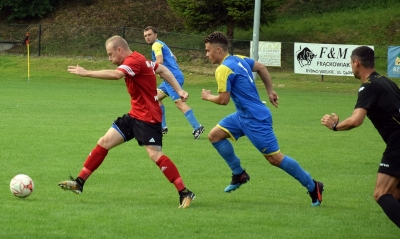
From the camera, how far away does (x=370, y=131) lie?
675 inches

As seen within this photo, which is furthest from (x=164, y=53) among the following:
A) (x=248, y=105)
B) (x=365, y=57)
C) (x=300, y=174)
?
(x=365, y=57)

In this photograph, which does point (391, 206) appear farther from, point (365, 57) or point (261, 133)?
point (261, 133)

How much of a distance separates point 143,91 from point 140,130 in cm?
44

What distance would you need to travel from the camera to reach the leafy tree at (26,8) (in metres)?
43.9

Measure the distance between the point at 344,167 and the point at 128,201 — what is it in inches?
176

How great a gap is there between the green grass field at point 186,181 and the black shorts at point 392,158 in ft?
2.43

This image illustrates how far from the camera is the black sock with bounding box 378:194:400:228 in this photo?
6.42 m

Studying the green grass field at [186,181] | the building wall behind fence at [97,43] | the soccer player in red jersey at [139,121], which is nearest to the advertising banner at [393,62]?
the building wall behind fence at [97,43]

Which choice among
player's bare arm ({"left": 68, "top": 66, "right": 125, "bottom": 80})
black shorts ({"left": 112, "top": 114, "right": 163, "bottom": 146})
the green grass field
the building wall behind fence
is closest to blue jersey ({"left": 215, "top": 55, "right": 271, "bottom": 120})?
black shorts ({"left": 112, "top": 114, "right": 163, "bottom": 146})

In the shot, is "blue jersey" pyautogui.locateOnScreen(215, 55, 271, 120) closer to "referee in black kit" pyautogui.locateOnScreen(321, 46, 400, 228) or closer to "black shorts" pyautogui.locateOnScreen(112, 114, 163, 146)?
"black shorts" pyautogui.locateOnScreen(112, 114, 163, 146)

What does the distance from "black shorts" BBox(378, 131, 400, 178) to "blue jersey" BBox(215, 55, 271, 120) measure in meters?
2.08

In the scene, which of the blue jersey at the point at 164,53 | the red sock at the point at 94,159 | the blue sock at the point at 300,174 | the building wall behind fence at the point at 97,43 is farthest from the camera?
Answer: the building wall behind fence at the point at 97,43

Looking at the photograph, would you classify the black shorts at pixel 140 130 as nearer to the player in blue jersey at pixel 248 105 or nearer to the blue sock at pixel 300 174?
the player in blue jersey at pixel 248 105

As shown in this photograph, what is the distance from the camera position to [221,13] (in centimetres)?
3716
